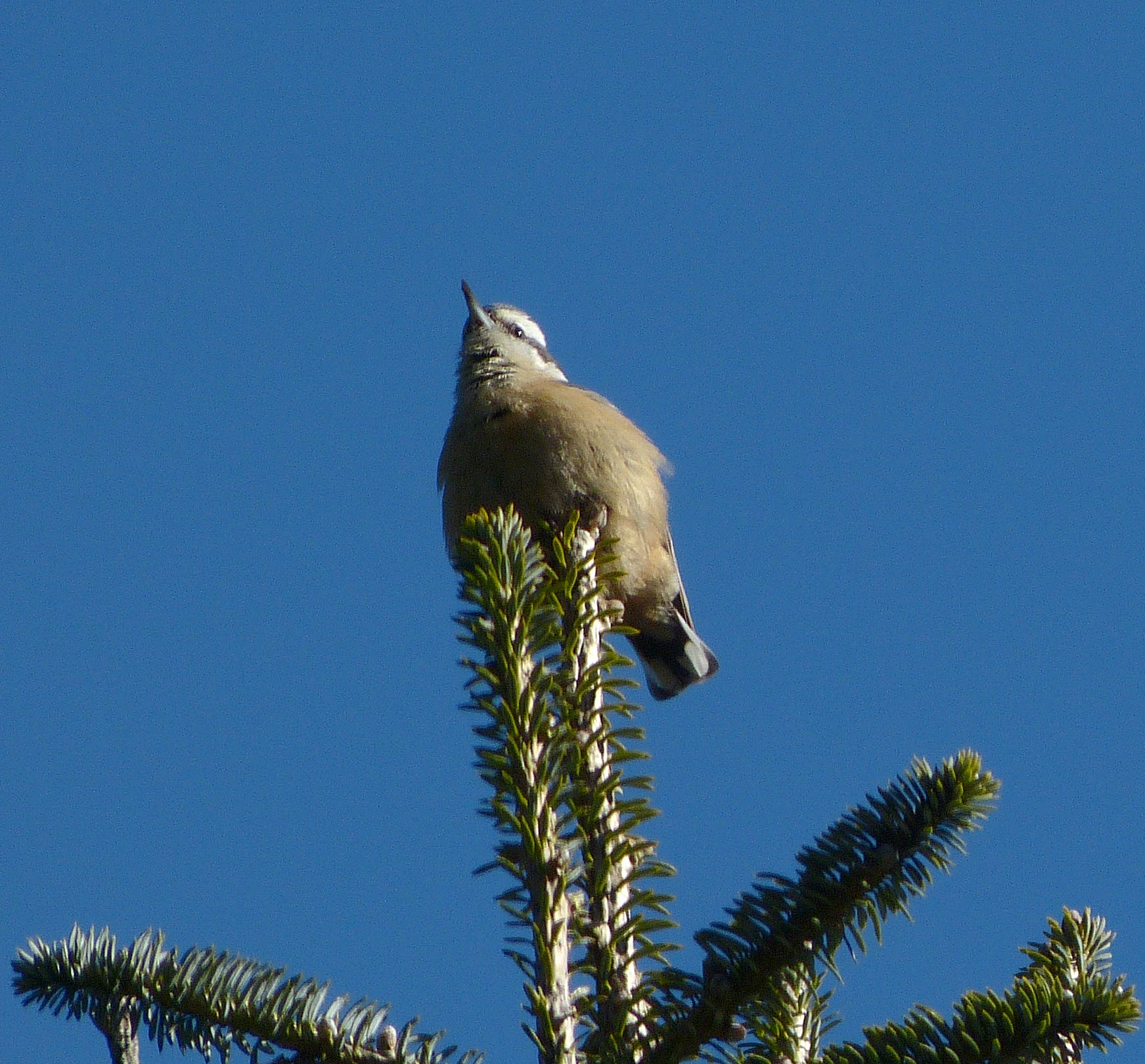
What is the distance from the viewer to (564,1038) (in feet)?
5.17

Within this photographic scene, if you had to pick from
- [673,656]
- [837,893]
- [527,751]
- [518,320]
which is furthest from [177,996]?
[518,320]

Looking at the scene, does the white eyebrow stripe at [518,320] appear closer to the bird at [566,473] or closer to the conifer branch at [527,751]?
the bird at [566,473]

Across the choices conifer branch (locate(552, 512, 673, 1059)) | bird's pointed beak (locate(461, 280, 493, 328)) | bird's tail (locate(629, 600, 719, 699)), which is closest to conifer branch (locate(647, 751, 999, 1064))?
conifer branch (locate(552, 512, 673, 1059))

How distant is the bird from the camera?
4320 millimetres

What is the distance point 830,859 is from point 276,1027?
729 mm

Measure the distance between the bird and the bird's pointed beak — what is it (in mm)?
122

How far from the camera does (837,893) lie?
1.63 meters

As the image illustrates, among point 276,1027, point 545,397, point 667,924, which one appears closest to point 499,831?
point 667,924

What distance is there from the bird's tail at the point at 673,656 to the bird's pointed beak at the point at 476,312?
1.50 m

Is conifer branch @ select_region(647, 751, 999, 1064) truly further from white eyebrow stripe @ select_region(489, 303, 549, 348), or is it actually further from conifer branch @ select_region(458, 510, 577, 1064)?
white eyebrow stripe @ select_region(489, 303, 549, 348)

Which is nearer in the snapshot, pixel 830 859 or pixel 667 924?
pixel 830 859

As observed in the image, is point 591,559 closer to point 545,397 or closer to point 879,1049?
point 879,1049

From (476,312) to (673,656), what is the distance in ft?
5.72

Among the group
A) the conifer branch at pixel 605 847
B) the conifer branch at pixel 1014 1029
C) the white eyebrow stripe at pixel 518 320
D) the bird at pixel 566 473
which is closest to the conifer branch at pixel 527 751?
the conifer branch at pixel 605 847
